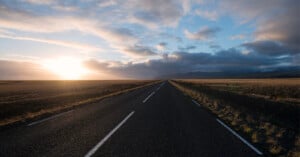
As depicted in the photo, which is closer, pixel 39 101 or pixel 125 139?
pixel 125 139

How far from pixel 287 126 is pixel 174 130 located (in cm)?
487

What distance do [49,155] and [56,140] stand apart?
5.03 feet

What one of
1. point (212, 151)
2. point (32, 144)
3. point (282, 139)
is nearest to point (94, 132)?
point (32, 144)

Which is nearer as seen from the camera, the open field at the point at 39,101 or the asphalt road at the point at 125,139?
the asphalt road at the point at 125,139

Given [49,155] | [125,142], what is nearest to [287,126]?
[125,142]

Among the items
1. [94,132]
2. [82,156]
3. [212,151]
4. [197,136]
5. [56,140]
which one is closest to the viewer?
[82,156]

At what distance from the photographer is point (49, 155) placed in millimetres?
6023

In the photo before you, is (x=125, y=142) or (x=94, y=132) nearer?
(x=125, y=142)

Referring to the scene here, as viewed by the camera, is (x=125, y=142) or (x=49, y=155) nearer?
(x=49, y=155)

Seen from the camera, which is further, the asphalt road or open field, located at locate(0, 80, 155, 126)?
open field, located at locate(0, 80, 155, 126)

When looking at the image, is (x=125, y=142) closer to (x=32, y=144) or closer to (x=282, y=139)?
(x=32, y=144)

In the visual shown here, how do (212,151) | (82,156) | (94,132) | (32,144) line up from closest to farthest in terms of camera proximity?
(82,156)
(212,151)
(32,144)
(94,132)

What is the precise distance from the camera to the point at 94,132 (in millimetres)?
8625

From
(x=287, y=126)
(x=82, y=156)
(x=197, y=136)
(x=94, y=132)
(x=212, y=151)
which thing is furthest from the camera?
(x=287, y=126)
